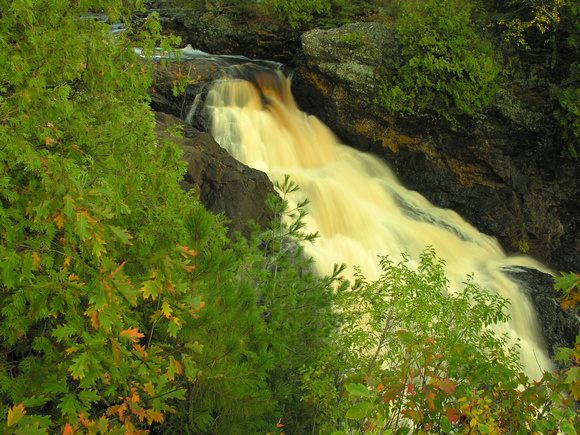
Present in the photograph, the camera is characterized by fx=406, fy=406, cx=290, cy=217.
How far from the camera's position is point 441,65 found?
11.3 metres

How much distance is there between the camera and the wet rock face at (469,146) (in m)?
11.9

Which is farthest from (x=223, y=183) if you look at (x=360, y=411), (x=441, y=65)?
(x=441, y=65)

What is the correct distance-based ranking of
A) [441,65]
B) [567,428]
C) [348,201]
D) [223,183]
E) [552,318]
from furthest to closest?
[441,65] < [348,201] < [552,318] < [223,183] < [567,428]

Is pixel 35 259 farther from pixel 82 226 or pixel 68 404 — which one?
pixel 68 404

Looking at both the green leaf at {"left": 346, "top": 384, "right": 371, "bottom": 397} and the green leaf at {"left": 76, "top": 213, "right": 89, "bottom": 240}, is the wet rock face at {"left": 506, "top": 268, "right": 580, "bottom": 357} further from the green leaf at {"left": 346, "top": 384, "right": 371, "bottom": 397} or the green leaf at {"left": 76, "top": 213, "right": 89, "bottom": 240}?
the green leaf at {"left": 76, "top": 213, "right": 89, "bottom": 240}

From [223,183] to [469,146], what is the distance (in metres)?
8.37

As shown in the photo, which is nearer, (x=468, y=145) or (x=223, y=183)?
(x=223, y=183)

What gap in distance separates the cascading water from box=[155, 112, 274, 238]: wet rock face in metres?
1.31

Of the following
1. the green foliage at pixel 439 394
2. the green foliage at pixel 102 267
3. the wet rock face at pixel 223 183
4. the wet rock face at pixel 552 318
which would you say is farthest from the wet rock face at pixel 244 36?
the green foliage at pixel 439 394

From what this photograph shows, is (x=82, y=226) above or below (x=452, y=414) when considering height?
above

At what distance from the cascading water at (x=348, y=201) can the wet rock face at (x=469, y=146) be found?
49 cm

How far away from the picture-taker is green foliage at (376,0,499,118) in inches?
448

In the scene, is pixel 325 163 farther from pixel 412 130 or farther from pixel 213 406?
pixel 213 406

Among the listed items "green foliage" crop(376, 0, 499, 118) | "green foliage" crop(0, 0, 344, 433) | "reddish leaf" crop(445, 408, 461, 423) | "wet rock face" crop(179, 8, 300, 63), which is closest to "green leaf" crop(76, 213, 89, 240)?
"green foliage" crop(0, 0, 344, 433)
